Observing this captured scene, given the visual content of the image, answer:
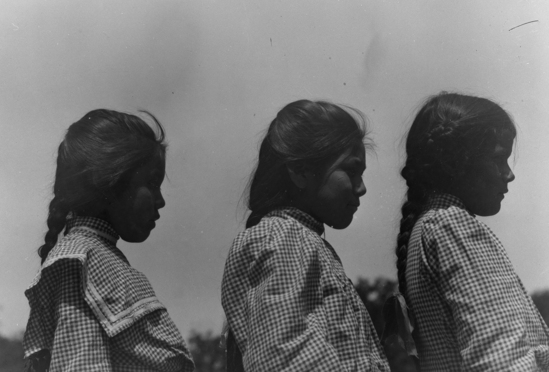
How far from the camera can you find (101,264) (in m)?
1.78

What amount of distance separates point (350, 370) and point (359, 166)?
0.65 meters

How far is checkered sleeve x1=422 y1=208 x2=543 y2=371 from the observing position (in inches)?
57.1

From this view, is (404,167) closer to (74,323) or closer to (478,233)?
(478,233)

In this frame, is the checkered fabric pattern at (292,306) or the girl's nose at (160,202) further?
the girl's nose at (160,202)

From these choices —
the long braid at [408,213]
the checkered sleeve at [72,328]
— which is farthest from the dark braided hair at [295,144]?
the checkered sleeve at [72,328]

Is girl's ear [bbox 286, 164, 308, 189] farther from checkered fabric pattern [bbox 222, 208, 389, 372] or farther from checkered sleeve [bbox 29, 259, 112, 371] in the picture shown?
checkered sleeve [bbox 29, 259, 112, 371]

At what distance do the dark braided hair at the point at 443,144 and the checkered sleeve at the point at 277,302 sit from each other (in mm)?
451

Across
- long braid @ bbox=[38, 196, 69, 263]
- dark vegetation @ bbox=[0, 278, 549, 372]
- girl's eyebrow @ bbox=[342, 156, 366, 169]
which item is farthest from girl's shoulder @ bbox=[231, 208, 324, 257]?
long braid @ bbox=[38, 196, 69, 263]

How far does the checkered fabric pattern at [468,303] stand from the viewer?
1461mm

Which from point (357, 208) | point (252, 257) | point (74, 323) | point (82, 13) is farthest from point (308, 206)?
point (82, 13)

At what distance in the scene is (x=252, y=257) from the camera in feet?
5.43

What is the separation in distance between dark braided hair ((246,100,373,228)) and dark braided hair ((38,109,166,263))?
417 millimetres

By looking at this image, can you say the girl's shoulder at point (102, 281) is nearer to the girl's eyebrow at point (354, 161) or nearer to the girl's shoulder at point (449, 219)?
the girl's eyebrow at point (354, 161)

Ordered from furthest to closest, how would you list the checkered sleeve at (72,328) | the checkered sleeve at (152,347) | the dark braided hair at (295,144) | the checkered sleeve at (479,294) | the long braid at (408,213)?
1. the long braid at (408,213)
2. the dark braided hair at (295,144)
3. the checkered sleeve at (152,347)
4. the checkered sleeve at (72,328)
5. the checkered sleeve at (479,294)
